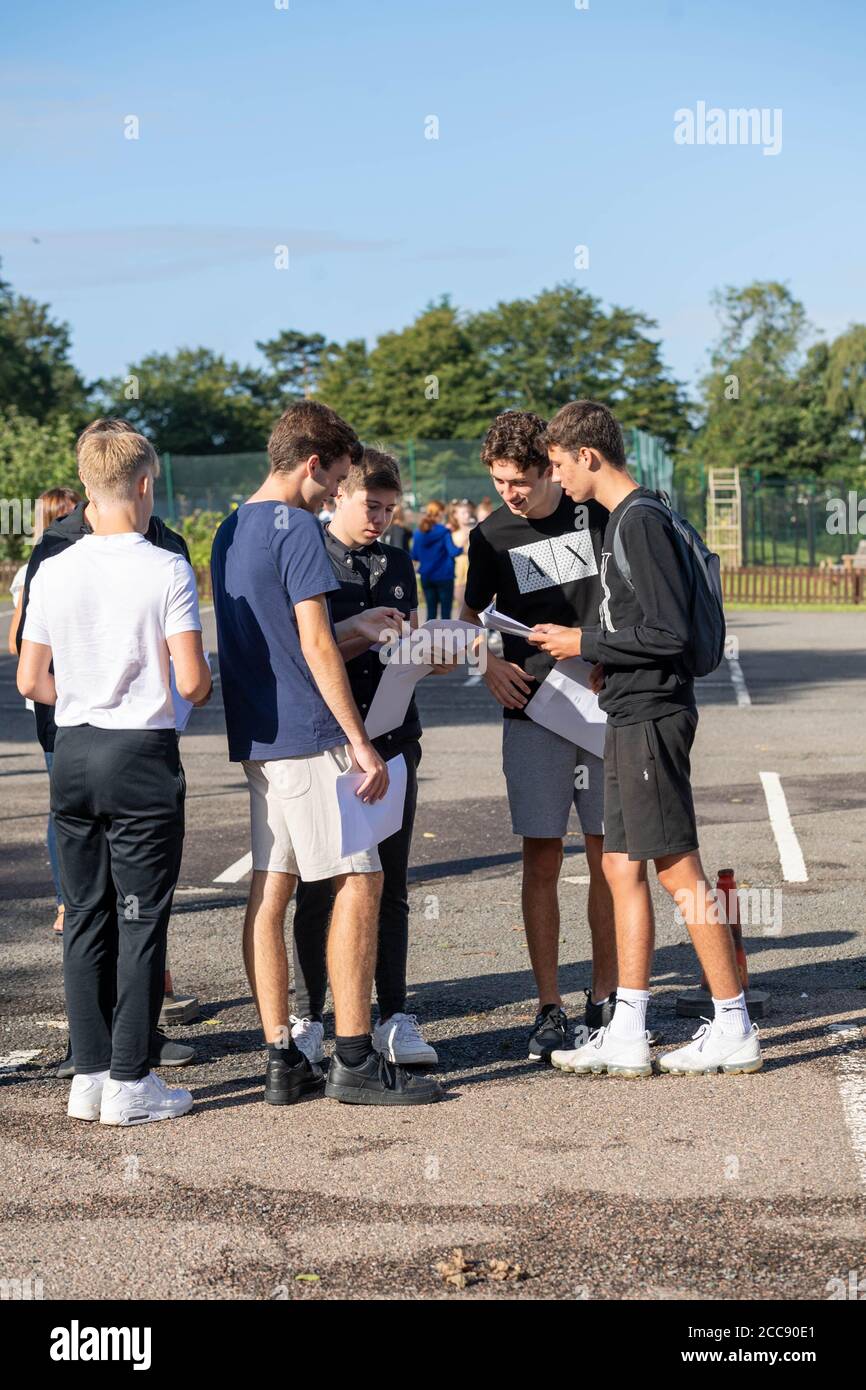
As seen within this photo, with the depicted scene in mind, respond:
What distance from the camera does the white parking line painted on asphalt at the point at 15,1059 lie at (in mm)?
5480

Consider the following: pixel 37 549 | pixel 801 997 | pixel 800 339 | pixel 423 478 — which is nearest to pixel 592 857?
pixel 801 997

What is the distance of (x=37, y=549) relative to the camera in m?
5.98

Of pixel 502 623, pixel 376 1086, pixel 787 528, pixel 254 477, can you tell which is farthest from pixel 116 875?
pixel 787 528

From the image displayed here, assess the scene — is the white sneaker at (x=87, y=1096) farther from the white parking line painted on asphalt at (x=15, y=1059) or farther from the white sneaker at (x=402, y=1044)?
the white sneaker at (x=402, y=1044)

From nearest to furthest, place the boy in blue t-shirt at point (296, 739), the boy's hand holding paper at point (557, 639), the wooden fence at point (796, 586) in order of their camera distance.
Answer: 1. the boy in blue t-shirt at point (296, 739)
2. the boy's hand holding paper at point (557, 639)
3. the wooden fence at point (796, 586)

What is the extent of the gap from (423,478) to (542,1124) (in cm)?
3683

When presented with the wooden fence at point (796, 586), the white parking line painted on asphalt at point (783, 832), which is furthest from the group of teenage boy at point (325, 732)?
the wooden fence at point (796, 586)

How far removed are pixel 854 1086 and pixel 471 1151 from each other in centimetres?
129

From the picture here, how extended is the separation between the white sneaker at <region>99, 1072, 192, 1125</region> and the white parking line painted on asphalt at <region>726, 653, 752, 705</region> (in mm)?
12151

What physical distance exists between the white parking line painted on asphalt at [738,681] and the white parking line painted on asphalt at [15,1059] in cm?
1175

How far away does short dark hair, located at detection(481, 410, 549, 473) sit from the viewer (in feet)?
17.8

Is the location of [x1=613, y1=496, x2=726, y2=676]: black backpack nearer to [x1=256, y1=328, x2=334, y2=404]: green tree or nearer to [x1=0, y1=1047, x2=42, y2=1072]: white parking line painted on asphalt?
[x1=0, y1=1047, x2=42, y2=1072]: white parking line painted on asphalt

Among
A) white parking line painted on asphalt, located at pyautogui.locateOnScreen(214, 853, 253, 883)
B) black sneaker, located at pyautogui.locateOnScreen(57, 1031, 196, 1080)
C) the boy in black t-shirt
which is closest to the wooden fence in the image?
white parking line painted on asphalt, located at pyautogui.locateOnScreen(214, 853, 253, 883)
